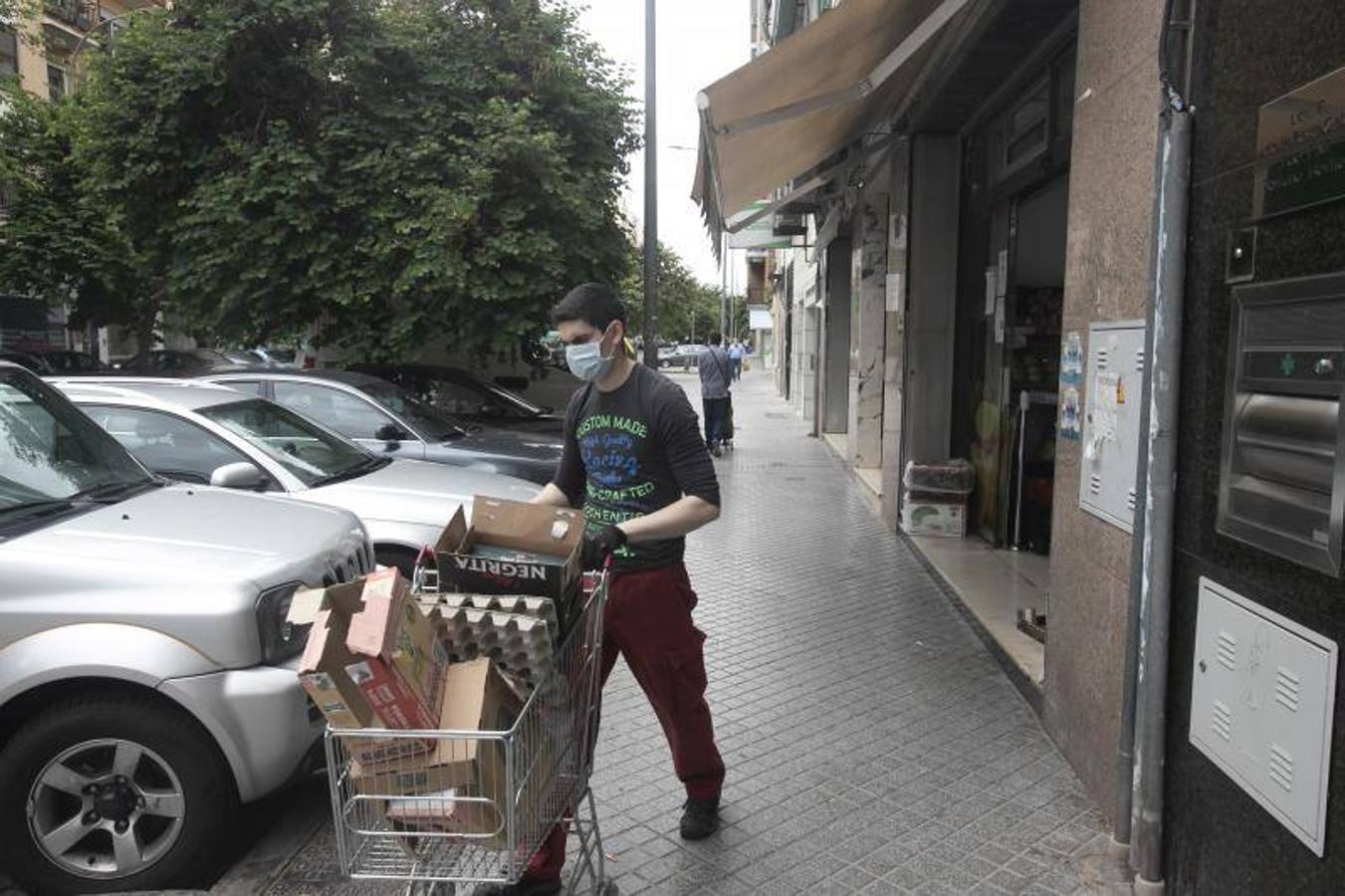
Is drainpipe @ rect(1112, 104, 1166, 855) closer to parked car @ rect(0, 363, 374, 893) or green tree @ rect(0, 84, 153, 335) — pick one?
parked car @ rect(0, 363, 374, 893)

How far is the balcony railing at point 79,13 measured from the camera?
26791 millimetres

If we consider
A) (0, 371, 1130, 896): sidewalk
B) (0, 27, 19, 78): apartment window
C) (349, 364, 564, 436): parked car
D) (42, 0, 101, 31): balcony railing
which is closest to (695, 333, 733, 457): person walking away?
(349, 364, 564, 436): parked car

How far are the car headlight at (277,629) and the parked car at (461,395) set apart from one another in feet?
24.5

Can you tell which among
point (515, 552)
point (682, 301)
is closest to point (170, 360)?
point (515, 552)

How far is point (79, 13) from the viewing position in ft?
92.4

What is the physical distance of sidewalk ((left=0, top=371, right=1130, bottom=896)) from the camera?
11.2ft

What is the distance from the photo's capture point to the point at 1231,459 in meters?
2.74

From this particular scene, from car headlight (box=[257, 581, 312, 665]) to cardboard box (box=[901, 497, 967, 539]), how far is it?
20.6 feet

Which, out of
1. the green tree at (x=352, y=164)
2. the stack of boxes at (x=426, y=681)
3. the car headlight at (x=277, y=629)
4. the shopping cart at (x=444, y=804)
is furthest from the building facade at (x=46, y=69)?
the shopping cart at (x=444, y=804)

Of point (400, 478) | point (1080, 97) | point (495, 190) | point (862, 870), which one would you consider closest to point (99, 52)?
point (495, 190)

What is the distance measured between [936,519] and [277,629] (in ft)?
21.3

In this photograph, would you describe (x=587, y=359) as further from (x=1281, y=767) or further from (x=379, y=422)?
(x=379, y=422)

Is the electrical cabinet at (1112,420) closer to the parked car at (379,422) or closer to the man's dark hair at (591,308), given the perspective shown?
the man's dark hair at (591,308)

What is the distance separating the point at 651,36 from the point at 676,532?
9.86 m
